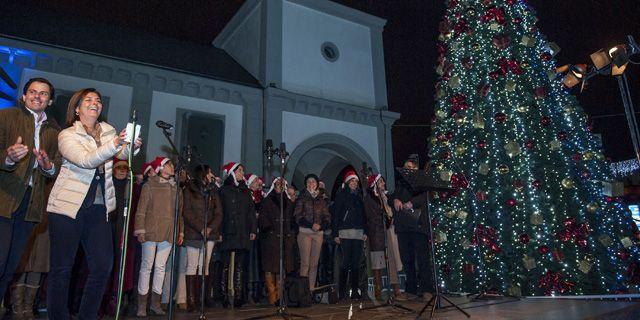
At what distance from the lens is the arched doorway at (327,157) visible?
1308cm

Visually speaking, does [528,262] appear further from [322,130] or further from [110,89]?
[110,89]

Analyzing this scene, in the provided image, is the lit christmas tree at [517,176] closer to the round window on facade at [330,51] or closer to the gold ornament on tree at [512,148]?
the gold ornament on tree at [512,148]

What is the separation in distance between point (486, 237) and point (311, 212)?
3213 mm

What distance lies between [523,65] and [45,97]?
774cm

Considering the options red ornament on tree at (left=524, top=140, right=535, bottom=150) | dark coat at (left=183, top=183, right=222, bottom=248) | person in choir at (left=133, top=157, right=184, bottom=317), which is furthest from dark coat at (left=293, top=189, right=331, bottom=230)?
red ornament on tree at (left=524, top=140, right=535, bottom=150)

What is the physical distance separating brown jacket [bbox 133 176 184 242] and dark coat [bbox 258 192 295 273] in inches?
59.1

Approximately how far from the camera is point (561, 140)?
7.09 m

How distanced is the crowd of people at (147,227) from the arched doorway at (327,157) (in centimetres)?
484

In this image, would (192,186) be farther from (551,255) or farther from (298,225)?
(551,255)

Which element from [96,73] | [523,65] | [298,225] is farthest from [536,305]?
[96,73]

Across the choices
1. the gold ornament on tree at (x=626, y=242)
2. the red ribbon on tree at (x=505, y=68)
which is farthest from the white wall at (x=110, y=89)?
the gold ornament on tree at (x=626, y=242)

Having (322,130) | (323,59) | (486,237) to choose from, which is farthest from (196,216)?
(323,59)

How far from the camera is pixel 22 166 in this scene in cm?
296

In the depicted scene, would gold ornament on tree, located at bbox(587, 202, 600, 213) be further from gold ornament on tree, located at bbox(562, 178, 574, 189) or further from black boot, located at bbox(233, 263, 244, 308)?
black boot, located at bbox(233, 263, 244, 308)
